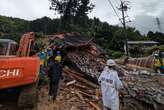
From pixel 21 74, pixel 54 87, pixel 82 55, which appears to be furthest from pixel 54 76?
pixel 82 55

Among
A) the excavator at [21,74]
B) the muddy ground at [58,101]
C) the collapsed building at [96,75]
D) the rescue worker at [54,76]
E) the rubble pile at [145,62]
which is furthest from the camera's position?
the rubble pile at [145,62]

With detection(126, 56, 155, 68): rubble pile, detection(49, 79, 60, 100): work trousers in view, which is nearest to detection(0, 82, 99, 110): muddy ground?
detection(49, 79, 60, 100): work trousers

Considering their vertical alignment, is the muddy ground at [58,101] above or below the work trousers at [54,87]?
below

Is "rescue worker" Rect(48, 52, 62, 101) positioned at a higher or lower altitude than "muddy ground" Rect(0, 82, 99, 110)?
higher

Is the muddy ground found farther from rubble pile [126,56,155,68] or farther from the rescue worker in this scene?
rubble pile [126,56,155,68]

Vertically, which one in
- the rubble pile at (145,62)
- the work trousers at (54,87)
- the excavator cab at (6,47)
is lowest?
the rubble pile at (145,62)

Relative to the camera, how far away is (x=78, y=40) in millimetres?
15906

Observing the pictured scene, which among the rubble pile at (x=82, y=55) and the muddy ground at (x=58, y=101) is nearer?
the muddy ground at (x=58, y=101)

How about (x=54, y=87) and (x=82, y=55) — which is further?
(x=82, y=55)

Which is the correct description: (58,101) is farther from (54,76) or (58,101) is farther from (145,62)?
(145,62)

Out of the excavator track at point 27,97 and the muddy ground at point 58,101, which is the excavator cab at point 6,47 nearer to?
the muddy ground at point 58,101

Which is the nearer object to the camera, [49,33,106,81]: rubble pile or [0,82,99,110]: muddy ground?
[0,82,99,110]: muddy ground

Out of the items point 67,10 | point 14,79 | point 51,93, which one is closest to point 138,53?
point 67,10

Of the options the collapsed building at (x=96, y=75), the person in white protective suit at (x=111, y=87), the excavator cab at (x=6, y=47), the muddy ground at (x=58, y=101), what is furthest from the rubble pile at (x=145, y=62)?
the person in white protective suit at (x=111, y=87)
